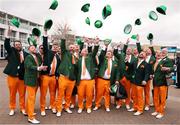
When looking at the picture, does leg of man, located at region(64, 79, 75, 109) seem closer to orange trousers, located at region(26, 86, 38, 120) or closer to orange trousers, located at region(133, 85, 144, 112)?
orange trousers, located at region(26, 86, 38, 120)

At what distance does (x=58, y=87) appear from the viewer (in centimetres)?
974

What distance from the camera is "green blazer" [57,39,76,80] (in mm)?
9336

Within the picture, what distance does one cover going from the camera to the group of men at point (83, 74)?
8977 mm

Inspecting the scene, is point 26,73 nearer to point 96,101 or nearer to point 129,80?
point 96,101

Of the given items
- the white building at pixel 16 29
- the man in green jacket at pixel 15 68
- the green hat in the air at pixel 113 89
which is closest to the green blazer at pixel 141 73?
the green hat in the air at pixel 113 89

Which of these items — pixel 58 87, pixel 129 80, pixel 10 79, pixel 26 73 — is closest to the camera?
pixel 26 73

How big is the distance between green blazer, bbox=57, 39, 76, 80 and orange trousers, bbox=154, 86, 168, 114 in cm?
247

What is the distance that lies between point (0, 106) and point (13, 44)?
243 centimetres

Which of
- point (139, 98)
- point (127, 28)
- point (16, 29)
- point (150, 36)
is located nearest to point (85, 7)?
point (127, 28)

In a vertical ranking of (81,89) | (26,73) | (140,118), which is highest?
(26,73)

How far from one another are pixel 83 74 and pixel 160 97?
236 cm

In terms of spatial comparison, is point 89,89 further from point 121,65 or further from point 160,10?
point 160,10

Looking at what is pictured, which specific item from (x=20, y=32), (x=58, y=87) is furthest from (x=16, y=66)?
(x=20, y=32)

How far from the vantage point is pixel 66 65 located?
9391 millimetres
